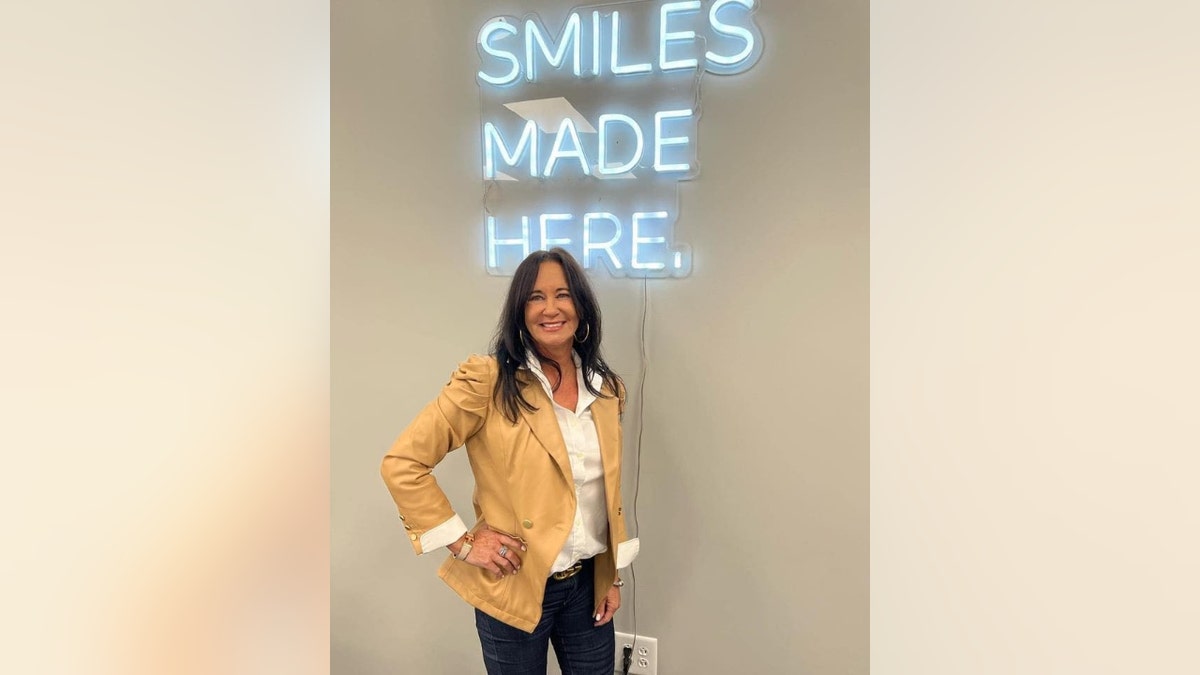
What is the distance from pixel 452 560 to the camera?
5.15 feet

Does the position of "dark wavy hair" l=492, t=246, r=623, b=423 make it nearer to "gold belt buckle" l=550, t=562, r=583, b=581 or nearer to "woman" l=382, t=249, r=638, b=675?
"woman" l=382, t=249, r=638, b=675

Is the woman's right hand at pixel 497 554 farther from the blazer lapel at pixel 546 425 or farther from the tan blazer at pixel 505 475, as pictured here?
the blazer lapel at pixel 546 425

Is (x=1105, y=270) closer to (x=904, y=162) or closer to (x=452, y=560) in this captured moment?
(x=904, y=162)

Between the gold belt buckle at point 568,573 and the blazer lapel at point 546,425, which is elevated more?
the blazer lapel at point 546,425

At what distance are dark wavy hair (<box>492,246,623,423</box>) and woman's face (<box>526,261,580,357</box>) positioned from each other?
1 cm

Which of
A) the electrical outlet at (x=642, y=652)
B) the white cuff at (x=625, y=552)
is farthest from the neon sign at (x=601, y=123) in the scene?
the electrical outlet at (x=642, y=652)

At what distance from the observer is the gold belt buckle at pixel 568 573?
1526mm

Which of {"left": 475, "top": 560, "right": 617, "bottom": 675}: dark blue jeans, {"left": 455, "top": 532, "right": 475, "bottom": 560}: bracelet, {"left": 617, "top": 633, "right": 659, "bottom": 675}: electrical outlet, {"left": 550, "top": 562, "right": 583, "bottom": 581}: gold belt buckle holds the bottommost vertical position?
{"left": 617, "top": 633, "right": 659, "bottom": 675}: electrical outlet

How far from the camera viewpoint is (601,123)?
6.21ft

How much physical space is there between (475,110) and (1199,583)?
2.32 meters

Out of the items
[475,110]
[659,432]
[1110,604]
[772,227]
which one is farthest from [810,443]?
[475,110]

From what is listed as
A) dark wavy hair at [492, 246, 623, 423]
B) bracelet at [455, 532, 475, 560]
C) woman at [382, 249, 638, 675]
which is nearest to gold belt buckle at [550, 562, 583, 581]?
woman at [382, 249, 638, 675]

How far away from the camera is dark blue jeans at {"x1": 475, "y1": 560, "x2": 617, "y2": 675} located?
1.53 m

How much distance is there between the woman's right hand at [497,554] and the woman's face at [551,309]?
47 cm
